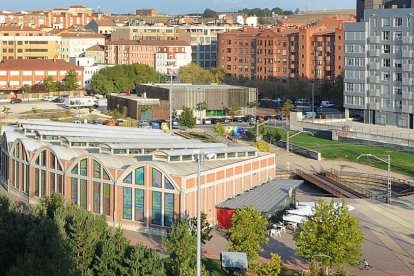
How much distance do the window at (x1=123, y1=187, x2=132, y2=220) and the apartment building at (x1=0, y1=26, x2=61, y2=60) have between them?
238ft

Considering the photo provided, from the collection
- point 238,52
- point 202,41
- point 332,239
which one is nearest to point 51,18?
point 202,41

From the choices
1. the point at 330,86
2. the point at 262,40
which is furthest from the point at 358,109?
the point at 262,40

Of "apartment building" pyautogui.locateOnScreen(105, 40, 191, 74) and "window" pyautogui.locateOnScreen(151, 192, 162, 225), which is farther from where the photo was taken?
"apartment building" pyautogui.locateOnScreen(105, 40, 191, 74)

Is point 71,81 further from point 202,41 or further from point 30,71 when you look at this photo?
point 202,41

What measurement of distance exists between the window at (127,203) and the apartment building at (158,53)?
68330 millimetres

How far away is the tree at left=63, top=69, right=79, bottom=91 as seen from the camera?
8631 centimetres

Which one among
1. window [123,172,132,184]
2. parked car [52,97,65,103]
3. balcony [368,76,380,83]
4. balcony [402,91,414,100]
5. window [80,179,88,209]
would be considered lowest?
window [80,179,88,209]

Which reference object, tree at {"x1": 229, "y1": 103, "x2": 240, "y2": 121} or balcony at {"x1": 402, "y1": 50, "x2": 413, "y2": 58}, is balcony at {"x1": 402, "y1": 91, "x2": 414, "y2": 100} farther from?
tree at {"x1": 229, "y1": 103, "x2": 240, "y2": 121}

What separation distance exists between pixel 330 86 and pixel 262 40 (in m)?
13.5

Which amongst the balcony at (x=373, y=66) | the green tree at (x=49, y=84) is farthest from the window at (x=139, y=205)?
the green tree at (x=49, y=84)

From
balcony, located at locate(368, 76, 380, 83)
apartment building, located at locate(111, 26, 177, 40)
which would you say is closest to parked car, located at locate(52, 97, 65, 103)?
balcony, located at locate(368, 76, 380, 83)

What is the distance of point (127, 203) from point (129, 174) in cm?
109

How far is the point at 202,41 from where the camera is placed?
112 meters

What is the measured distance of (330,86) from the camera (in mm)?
Answer: 78500
